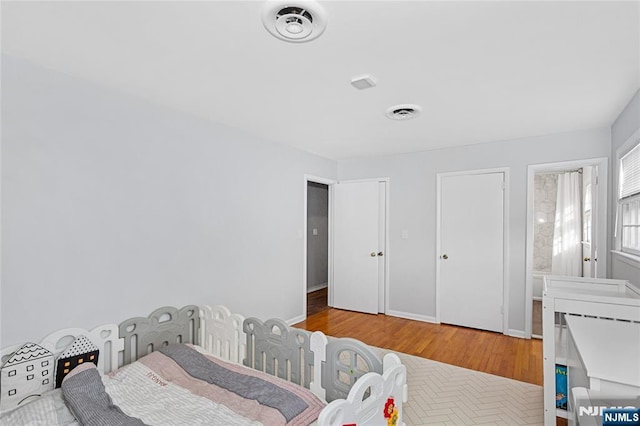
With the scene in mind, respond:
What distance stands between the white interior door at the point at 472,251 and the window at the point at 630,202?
114 centimetres

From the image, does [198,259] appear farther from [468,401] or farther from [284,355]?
[468,401]

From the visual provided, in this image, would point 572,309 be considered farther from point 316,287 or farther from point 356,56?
point 316,287

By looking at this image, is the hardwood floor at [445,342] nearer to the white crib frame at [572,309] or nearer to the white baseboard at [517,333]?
the white baseboard at [517,333]

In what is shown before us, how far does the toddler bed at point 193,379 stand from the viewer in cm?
155

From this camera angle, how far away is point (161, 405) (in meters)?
1.69

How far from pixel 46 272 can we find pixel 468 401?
9.80 feet

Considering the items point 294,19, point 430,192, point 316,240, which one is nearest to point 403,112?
point 294,19

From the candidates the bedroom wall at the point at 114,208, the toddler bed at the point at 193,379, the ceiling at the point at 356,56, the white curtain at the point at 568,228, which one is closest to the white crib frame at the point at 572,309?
the toddler bed at the point at 193,379

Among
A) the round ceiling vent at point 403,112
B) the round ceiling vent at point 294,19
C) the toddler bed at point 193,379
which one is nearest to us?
the round ceiling vent at point 294,19

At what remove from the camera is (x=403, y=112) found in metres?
2.75

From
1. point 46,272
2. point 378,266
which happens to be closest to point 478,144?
point 378,266

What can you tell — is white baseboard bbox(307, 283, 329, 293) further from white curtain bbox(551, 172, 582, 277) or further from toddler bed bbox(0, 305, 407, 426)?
white curtain bbox(551, 172, 582, 277)

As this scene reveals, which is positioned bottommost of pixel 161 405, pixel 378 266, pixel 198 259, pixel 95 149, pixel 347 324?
pixel 347 324

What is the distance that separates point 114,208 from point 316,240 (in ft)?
14.3
